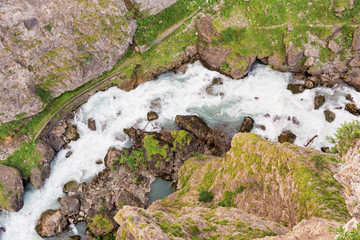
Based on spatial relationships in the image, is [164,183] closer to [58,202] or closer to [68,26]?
[58,202]

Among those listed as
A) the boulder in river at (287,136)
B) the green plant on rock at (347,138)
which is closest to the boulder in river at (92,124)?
the boulder in river at (287,136)

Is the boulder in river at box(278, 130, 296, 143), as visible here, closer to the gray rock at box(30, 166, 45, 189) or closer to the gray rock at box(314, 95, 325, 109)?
the gray rock at box(314, 95, 325, 109)

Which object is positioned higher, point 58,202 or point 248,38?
point 248,38

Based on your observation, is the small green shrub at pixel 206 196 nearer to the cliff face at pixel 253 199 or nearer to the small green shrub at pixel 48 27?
the cliff face at pixel 253 199

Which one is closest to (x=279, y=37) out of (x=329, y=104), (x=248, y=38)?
(x=248, y=38)

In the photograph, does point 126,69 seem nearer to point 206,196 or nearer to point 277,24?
point 206,196

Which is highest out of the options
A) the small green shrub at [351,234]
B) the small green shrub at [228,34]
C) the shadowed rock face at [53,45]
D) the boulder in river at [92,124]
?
the shadowed rock face at [53,45]
